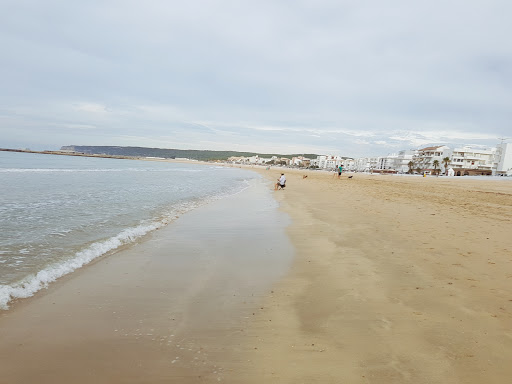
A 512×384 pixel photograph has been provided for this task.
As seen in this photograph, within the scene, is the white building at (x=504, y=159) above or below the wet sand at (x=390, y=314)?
above

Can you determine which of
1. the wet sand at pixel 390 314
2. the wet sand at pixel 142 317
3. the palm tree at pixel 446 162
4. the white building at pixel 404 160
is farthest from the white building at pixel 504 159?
the wet sand at pixel 142 317

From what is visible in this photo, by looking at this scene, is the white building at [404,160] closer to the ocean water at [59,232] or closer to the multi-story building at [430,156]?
the multi-story building at [430,156]

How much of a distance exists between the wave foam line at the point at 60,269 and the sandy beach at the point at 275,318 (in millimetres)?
200

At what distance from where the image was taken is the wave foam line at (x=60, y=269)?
4104mm

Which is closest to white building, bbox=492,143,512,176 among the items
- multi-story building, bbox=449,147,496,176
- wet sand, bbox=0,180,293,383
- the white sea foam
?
multi-story building, bbox=449,147,496,176

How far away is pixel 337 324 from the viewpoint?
3.43m

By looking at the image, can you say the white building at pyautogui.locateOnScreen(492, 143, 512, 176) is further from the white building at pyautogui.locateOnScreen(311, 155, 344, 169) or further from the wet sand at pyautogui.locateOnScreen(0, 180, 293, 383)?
the wet sand at pyautogui.locateOnScreen(0, 180, 293, 383)

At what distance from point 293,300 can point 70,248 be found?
4.84 metres

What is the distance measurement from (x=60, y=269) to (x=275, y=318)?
3.81 m

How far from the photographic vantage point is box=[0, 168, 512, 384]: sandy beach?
263 centimetres

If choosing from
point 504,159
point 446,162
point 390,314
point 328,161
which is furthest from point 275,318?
point 328,161

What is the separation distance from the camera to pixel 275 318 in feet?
11.7

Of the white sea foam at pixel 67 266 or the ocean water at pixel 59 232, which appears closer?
the white sea foam at pixel 67 266

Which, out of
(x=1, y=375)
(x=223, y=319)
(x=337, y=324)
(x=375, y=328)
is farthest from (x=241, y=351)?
(x=1, y=375)
